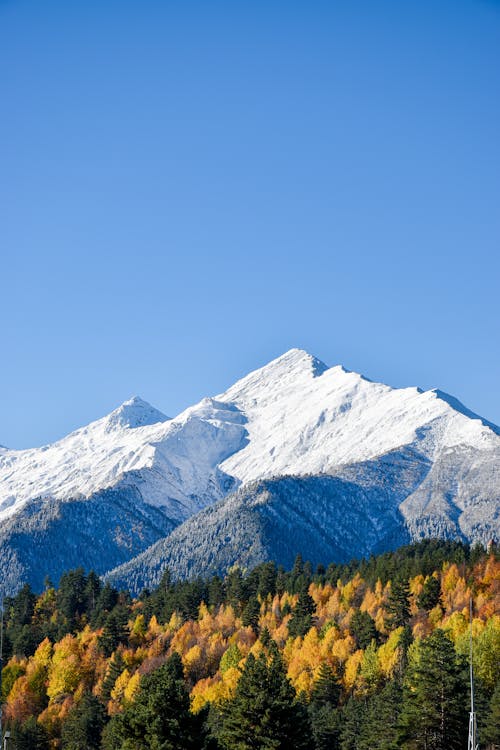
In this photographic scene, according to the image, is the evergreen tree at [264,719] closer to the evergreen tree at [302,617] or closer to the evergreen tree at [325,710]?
the evergreen tree at [325,710]

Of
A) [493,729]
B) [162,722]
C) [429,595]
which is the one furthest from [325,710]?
[162,722]

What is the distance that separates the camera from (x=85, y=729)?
490 ft

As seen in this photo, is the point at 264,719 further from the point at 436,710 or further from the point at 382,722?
the point at 382,722

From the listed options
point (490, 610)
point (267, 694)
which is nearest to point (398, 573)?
point (490, 610)

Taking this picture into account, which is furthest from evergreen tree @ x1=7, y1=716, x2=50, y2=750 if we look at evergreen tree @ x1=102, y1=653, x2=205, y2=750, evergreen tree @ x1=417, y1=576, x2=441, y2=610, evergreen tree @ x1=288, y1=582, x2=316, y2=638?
evergreen tree @ x1=102, y1=653, x2=205, y2=750

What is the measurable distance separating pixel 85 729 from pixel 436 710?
63.9 meters

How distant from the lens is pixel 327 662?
168 m

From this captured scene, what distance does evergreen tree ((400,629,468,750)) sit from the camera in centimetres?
9856

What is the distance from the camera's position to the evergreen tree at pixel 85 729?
148 metres

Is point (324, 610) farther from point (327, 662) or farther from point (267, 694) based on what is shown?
point (267, 694)

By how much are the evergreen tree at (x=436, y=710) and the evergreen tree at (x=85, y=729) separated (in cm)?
5925

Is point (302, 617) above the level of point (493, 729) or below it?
above

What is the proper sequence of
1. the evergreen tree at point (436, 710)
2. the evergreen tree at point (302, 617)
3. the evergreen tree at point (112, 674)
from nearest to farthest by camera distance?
the evergreen tree at point (436, 710) < the evergreen tree at point (112, 674) < the evergreen tree at point (302, 617)

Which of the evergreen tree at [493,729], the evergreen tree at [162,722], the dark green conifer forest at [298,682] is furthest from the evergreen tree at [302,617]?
the evergreen tree at [162,722]
